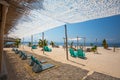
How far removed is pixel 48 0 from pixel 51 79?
3.50 m

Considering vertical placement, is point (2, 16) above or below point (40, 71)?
above

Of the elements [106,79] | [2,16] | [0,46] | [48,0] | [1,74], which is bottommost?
[106,79]

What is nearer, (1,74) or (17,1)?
(17,1)

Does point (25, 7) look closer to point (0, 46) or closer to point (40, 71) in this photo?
point (0, 46)

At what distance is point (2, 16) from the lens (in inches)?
163

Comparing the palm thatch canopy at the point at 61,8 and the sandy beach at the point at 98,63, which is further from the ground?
the palm thatch canopy at the point at 61,8

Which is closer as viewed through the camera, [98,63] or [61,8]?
[61,8]

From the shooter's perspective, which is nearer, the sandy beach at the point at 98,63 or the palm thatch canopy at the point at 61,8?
the palm thatch canopy at the point at 61,8

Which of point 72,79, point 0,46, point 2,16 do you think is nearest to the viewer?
point 2,16

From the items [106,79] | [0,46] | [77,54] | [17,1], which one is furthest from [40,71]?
[77,54]

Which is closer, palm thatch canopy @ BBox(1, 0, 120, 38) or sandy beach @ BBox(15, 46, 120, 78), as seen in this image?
palm thatch canopy @ BBox(1, 0, 120, 38)

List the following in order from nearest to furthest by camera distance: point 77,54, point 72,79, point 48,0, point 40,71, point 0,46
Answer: point 48,0 < point 0,46 < point 72,79 < point 40,71 < point 77,54

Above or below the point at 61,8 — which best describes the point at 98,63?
below

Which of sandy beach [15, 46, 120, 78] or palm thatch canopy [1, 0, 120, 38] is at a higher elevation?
palm thatch canopy [1, 0, 120, 38]
